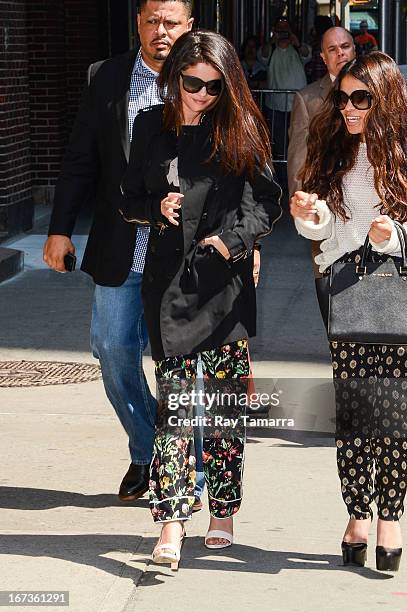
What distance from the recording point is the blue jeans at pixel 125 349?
548cm

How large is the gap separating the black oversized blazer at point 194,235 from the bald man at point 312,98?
219 centimetres

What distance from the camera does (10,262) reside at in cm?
1133

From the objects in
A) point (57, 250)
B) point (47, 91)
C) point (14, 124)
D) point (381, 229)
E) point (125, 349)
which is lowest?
point (125, 349)

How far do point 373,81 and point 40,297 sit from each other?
613cm

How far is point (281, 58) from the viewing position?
62.8 feet

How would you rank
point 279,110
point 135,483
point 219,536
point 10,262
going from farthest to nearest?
point 279,110 → point 10,262 → point 135,483 → point 219,536

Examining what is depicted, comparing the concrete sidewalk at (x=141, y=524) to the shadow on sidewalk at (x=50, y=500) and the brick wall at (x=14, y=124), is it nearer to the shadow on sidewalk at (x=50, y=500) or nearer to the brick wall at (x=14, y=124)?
the shadow on sidewalk at (x=50, y=500)

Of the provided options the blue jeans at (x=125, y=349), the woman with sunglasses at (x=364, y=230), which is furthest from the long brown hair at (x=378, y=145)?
the blue jeans at (x=125, y=349)

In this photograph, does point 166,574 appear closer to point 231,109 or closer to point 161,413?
point 161,413

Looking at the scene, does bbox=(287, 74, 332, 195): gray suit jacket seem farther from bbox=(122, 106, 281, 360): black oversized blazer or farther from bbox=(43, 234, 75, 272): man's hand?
bbox=(122, 106, 281, 360): black oversized blazer

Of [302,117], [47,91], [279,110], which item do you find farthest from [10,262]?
[279,110]

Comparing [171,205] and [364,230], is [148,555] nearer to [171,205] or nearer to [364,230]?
[171,205]

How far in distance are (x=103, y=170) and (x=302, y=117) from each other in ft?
6.68

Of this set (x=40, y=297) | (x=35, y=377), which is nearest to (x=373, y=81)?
(x=35, y=377)
